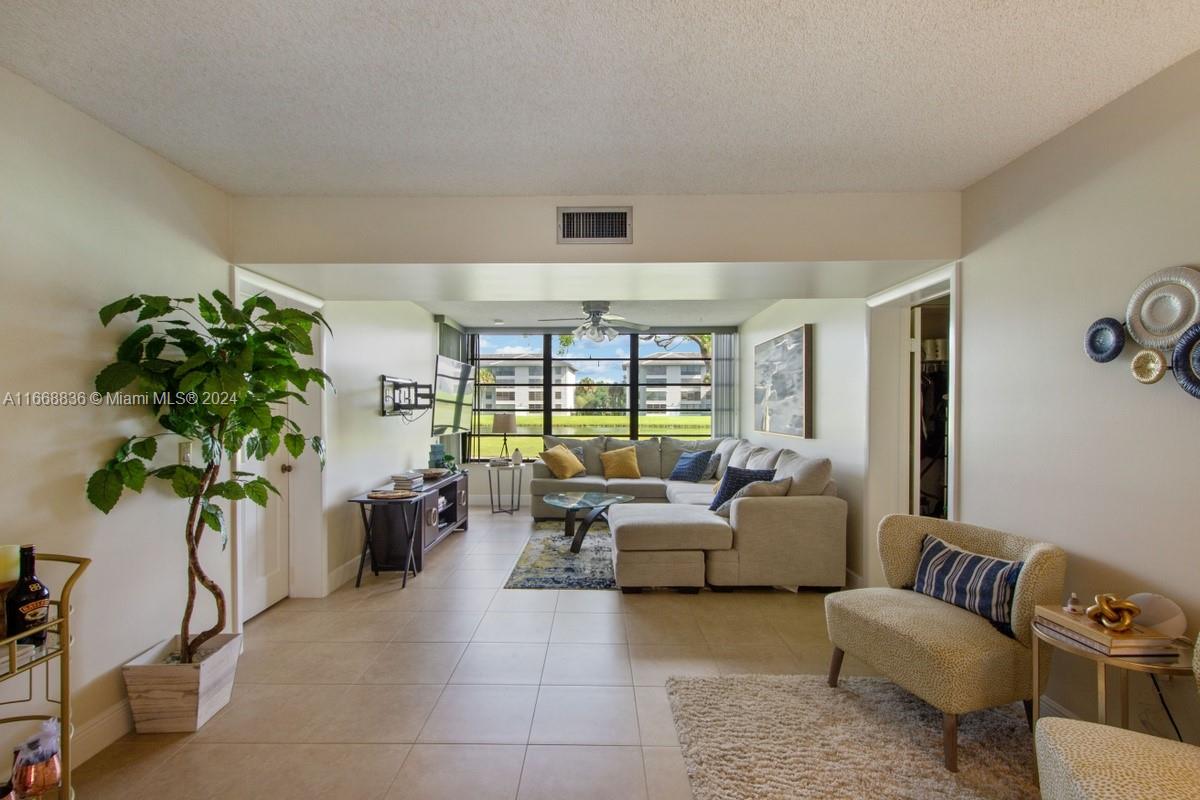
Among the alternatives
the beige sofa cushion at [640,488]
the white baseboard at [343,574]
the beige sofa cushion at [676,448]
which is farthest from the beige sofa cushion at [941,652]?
the beige sofa cushion at [676,448]

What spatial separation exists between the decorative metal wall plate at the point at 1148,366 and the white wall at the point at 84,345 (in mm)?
3691

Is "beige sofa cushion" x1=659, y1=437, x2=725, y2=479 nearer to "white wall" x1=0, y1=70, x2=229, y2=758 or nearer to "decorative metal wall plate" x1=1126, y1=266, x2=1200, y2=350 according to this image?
"decorative metal wall plate" x1=1126, y1=266, x2=1200, y2=350

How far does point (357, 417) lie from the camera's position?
424 centimetres

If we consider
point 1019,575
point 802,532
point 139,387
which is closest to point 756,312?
point 802,532

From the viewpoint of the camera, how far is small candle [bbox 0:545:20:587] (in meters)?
1.52

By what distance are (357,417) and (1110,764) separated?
14.3 feet

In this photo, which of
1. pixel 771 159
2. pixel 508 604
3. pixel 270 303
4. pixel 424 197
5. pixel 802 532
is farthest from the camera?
pixel 802 532

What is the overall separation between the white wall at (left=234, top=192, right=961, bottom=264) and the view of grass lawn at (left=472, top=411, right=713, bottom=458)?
491cm

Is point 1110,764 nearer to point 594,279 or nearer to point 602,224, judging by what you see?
point 602,224

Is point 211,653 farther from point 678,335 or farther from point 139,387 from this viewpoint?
point 678,335

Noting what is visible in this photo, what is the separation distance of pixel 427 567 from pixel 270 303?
2830 mm

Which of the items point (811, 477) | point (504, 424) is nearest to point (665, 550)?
point (811, 477)

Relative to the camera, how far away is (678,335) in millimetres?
7520

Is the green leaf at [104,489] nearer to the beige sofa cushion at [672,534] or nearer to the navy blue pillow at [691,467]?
the beige sofa cushion at [672,534]
